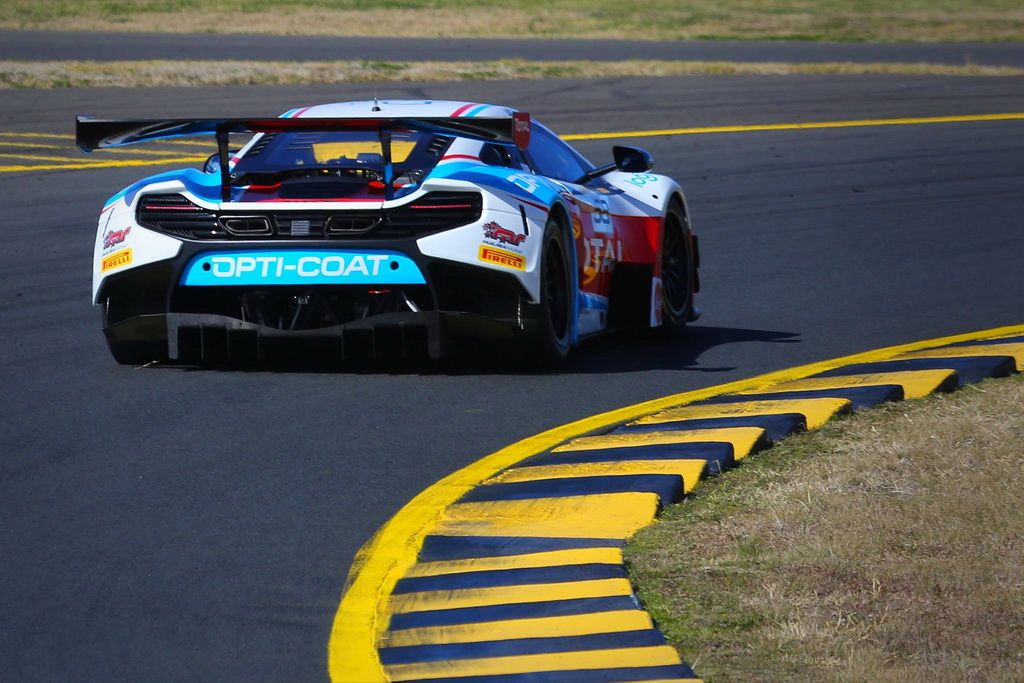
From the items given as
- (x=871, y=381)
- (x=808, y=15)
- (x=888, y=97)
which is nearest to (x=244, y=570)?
(x=871, y=381)

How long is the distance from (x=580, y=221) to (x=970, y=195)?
8.19 metres

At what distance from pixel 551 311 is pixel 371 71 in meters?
18.4

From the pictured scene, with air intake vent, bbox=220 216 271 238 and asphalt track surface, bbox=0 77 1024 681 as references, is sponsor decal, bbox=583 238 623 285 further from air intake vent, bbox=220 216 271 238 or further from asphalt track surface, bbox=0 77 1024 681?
air intake vent, bbox=220 216 271 238

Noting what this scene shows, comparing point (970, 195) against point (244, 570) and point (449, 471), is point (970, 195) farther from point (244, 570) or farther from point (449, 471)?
point (244, 570)

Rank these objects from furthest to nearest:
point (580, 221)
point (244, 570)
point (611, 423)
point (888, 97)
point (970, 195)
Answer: point (888, 97), point (970, 195), point (580, 221), point (611, 423), point (244, 570)

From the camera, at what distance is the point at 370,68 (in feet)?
86.3

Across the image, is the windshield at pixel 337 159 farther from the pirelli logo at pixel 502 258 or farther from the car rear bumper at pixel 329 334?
the car rear bumper at pixel 329 334

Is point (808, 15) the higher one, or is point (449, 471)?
point (449, 471)

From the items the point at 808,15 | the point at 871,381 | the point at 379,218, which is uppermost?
the point at 379,218

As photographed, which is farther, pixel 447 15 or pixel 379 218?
pixel 447 15

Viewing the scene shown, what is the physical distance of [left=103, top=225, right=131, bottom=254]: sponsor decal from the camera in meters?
7.79

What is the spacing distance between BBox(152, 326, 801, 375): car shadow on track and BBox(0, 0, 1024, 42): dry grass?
27.7 meters

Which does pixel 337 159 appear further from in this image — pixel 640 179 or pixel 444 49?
pixel 444 49

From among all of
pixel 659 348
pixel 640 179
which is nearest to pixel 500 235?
pixel 659 348
